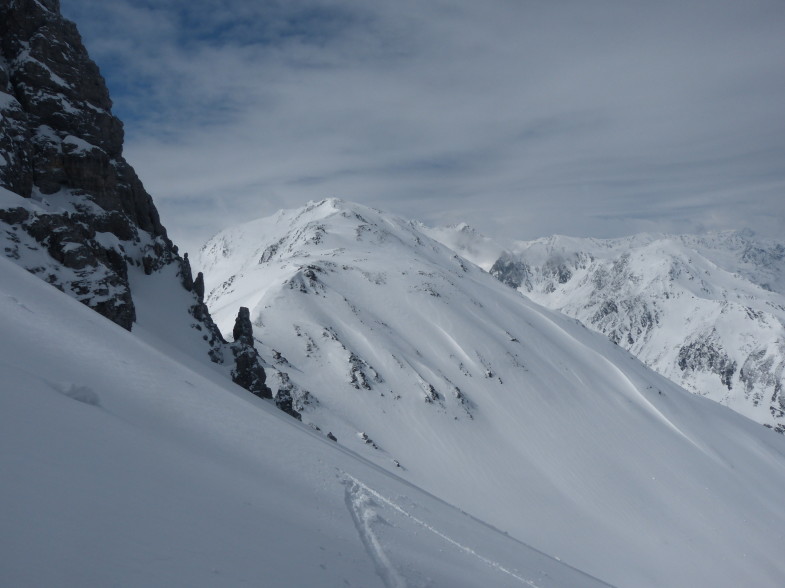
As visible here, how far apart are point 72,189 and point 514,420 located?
188ft

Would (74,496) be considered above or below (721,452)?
below

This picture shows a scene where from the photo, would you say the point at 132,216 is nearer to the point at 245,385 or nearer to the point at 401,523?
the point at 245,385

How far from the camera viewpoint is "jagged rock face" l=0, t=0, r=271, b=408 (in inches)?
925

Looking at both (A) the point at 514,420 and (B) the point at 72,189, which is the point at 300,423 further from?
(A) the point at 514,420

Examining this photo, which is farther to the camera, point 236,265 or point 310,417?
point 236,265

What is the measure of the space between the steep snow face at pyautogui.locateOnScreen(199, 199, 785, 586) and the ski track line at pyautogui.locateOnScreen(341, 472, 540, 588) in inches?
1077

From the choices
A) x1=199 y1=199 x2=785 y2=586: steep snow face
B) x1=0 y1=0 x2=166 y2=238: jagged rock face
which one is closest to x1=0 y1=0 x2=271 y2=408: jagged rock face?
x1=0 y1=0 x2=166 y2=238: jagged rock face

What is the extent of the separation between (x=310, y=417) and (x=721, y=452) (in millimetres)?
79500

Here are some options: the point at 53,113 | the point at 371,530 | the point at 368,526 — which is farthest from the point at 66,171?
the point at 371,530

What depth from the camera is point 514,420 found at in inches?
2645

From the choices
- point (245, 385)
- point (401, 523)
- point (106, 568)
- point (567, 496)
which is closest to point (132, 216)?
point (245, 385)

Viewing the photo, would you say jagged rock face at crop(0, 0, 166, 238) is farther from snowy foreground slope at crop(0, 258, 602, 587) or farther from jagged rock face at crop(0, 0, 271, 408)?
snowy foreground slope at crop(0, 258, 602, 587)

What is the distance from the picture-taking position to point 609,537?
178 feet

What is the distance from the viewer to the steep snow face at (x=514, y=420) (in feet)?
170
